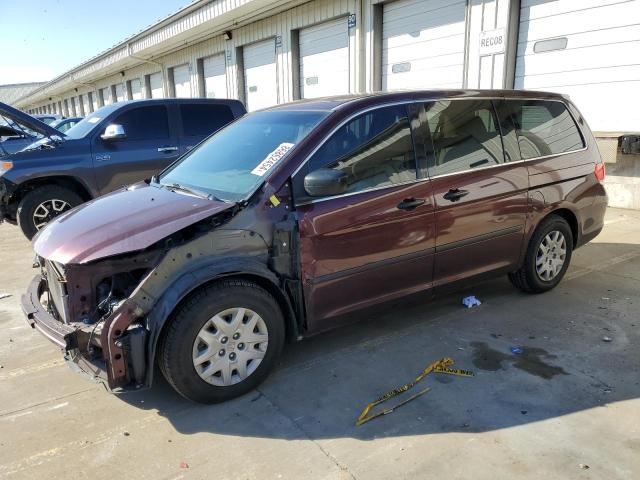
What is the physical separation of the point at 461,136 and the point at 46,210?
5.51m

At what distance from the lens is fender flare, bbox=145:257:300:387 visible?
8.73 feet

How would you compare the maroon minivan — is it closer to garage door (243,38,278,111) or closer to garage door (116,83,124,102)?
garage door (243,38,278,111)

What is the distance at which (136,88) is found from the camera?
26.8 meters

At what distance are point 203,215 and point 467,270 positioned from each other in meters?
2.19

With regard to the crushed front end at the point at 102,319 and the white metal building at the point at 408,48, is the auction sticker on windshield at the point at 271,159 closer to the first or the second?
the crushed front end at the point at 102,319

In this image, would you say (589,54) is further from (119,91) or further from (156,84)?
(119,91)

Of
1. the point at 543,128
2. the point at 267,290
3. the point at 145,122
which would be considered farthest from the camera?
the point at 145,122

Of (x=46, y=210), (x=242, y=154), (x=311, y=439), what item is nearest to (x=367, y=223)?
(x=242, y=154)

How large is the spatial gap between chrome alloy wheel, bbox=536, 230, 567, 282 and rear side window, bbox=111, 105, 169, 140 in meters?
5.45

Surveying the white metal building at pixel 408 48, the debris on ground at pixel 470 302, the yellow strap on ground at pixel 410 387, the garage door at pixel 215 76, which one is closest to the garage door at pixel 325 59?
the white metal building at pixel 408 48

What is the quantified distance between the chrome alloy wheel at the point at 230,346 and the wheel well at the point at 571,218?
299cm

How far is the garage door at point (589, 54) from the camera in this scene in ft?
24.6

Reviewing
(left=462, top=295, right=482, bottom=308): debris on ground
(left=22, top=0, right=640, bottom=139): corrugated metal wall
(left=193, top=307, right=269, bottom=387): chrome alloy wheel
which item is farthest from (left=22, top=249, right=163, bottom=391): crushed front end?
(left=22, top=0, right=640, bottom=139): corrugated metal wall

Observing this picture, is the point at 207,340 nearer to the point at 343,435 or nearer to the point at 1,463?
the point at 343,435
